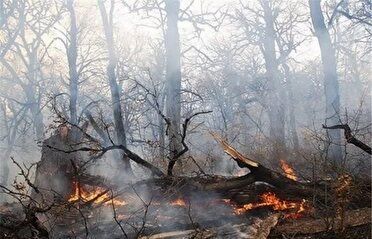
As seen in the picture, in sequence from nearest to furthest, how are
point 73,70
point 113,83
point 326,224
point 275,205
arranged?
point 326,224
point 275,205
point 113,83
point 73,70

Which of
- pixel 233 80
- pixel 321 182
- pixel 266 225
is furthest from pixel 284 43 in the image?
pixel 266 225

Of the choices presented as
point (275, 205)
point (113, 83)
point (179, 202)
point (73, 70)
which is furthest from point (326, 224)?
point (73, 70)

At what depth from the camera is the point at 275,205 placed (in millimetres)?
7043

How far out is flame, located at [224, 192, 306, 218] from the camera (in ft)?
22.2

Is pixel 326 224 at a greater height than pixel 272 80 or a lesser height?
lesser

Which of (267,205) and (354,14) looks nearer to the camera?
(267,205)

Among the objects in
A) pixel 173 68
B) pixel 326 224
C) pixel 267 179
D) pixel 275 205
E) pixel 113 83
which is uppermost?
pixel 173 68

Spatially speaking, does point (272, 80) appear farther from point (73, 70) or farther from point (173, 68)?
point (73, 70)

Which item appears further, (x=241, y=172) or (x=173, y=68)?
(x=173, y=68)

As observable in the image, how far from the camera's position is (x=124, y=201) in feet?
25.5

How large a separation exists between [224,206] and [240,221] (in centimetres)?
58

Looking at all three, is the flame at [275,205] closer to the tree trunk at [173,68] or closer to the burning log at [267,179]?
the burning log at [267,179]

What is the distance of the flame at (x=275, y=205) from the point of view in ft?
22.2

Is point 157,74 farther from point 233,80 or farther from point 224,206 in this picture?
point 224,206
